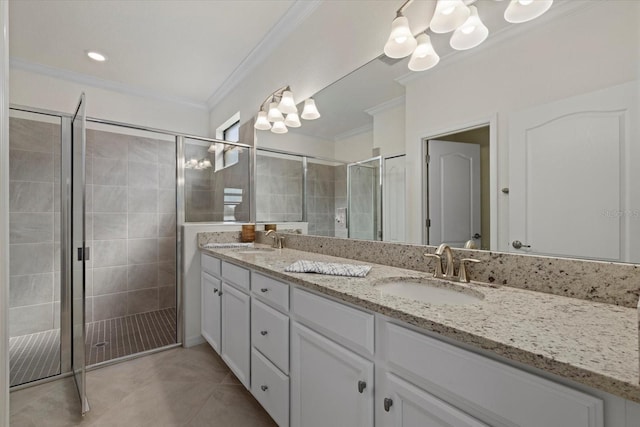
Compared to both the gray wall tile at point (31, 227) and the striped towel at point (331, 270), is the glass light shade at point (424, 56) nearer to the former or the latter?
the striped towel at point (331, 270)

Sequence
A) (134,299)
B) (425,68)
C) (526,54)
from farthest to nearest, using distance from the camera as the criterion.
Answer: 1. (134,299)
2. (425,68)
3. (526,54)

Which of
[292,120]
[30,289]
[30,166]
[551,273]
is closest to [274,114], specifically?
[292,120]

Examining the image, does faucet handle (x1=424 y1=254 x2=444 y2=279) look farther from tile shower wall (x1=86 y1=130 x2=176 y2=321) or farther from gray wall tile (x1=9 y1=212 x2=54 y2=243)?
gray wall tile (x1=9 y1=212 x2=54 y2=243)

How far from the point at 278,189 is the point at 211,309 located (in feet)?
3.53

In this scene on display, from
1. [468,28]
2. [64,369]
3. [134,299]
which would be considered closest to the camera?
[468,28]

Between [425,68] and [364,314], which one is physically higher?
[425,68]

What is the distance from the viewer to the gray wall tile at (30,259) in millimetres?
2518

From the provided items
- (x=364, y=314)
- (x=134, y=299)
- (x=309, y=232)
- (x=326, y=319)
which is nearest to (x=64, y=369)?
(x=134, y=299)

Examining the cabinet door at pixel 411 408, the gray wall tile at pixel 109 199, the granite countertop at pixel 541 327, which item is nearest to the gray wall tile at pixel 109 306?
the gray wall tile at pixel 109 199

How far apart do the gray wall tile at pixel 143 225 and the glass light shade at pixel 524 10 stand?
11.6ft

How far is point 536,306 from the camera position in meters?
0.77

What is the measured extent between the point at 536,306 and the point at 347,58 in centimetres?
165

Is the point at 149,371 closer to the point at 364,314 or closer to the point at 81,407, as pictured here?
the point at 81,407

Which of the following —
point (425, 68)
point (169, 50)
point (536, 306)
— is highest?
point (169, 50)
